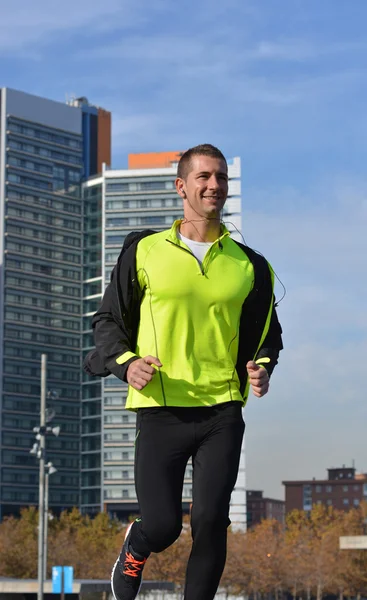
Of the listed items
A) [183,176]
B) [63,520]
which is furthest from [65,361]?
[183,176]

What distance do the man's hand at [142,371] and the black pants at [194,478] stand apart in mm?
235

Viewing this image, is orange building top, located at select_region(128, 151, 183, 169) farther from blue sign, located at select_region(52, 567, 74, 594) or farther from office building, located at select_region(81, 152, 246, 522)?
blue sign, located at select_region(52, 567, 74, 594)

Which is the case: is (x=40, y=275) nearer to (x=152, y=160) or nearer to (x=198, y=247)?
(x=152, y=160)

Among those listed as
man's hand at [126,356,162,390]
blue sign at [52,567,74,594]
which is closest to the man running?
man's hand at [126,356,162,390]

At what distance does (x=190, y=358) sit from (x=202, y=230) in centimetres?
69

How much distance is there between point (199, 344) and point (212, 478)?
665mm

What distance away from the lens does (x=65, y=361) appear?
18138 centimetres

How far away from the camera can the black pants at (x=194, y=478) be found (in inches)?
212

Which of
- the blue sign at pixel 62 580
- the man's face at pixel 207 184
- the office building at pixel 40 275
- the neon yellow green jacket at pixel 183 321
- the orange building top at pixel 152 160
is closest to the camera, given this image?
the neon yellow green jacket at pixel 183 321

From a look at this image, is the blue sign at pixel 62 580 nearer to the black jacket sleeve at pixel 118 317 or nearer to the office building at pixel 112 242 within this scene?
the black jacket sleeve at pixel 118 317

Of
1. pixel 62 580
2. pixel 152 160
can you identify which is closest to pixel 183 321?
pixel 62 580

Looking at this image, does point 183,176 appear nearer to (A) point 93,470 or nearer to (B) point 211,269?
(B) point 211,269

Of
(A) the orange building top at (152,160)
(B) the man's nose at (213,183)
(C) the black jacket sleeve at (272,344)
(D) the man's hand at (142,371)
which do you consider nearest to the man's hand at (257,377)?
(C) the black jacket sleeve at (272,344)

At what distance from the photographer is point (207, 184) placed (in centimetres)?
571
